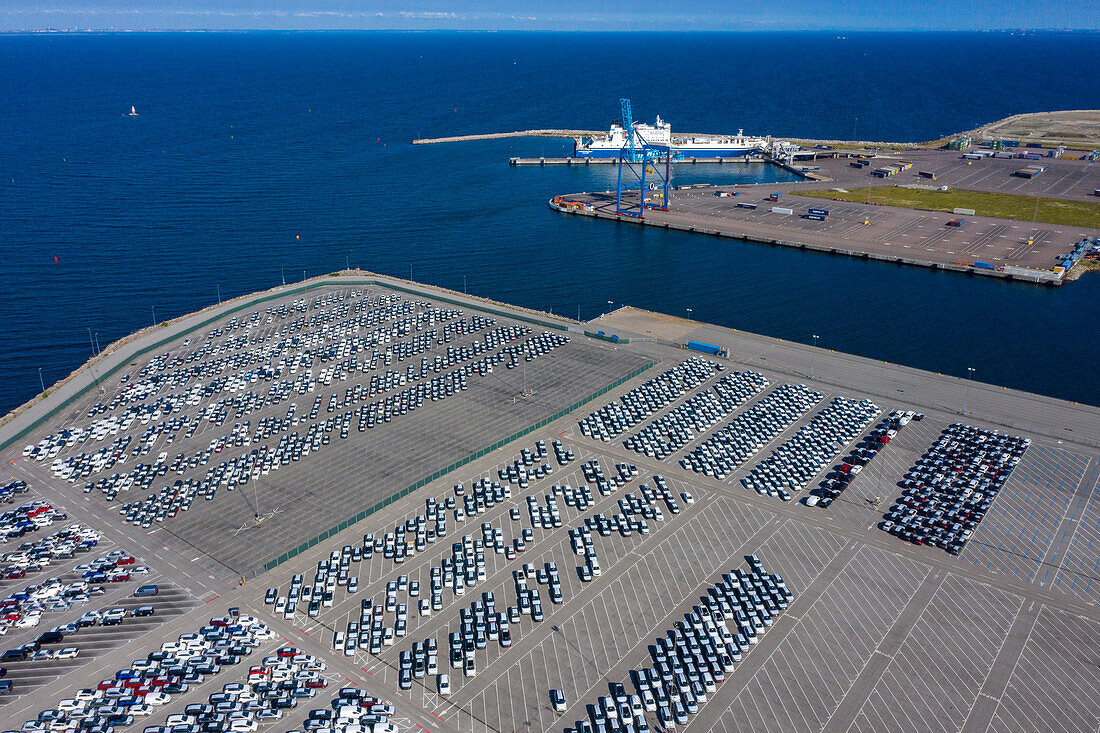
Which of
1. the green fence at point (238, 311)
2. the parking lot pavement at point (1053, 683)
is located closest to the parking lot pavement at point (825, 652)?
the parking lot pavement at point (1053, 683)

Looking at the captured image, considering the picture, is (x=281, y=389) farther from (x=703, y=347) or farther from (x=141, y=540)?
(x=703, y=347)

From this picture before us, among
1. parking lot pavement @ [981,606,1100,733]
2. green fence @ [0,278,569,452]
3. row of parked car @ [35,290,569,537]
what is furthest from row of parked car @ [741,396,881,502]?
green fence @ [0,278,569,452]

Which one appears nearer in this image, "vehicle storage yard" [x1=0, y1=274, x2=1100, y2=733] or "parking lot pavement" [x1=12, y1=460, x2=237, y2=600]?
"vehicle storage yard" [x1=0, y1=274, x2=1100, y2=733]

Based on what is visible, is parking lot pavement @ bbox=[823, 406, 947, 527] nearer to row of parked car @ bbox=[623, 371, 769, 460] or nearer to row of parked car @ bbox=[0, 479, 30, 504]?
row of parked car @ bbox=[623, 371, 769, 460]

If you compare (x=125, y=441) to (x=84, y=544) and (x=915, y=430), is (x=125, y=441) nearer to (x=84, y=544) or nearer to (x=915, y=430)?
(x=84, y=544)

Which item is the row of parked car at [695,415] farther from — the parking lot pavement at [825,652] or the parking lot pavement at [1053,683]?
the parking lot pavement at [1053,683]

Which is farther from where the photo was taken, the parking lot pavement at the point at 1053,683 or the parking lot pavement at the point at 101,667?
the parking lot pavement at the point at 101,667
